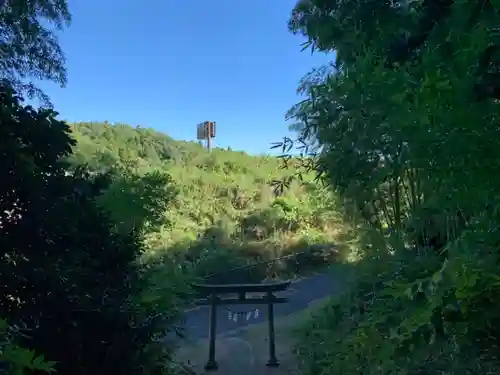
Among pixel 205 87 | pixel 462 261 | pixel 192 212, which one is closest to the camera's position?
pixel 462 261

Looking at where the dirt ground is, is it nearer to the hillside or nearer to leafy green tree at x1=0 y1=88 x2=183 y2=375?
leafy green tree at x1=0 y1=88 x2=183 y2=375

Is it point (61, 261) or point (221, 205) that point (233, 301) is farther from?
point (221, 205)

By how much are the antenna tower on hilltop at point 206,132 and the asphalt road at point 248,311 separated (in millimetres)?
3922

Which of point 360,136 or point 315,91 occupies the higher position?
point 315,91

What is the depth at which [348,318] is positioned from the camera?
2.68 m

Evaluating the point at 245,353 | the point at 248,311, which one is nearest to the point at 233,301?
the point at 245,353

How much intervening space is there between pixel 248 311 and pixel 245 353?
0.76 meters

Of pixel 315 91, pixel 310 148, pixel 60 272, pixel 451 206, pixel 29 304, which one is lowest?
pixel 29 304

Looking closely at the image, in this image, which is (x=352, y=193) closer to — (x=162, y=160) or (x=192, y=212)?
(x=192, y=212)

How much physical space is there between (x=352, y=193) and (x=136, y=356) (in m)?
1.42

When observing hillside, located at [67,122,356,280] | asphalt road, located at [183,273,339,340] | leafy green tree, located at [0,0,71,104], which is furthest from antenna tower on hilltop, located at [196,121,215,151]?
leafy green tree, located at [0,0,71,104]

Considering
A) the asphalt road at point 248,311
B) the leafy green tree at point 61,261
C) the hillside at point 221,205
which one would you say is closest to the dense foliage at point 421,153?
the leafy green tree at point 61,261

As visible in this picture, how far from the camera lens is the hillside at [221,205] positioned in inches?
298

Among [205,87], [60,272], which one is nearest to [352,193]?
[60,272]
